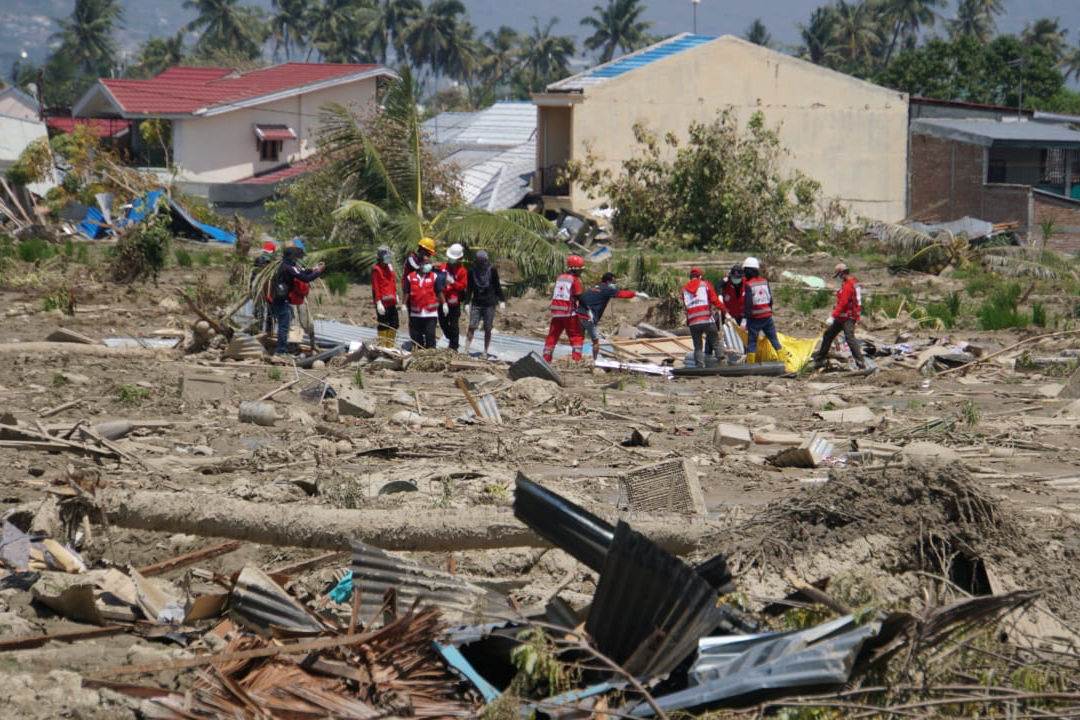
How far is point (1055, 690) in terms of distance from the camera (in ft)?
17.6

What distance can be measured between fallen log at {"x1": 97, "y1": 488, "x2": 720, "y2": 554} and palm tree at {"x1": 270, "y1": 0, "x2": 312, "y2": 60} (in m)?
94.9

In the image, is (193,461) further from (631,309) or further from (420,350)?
(631,309)

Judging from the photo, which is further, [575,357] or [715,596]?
[575,357]

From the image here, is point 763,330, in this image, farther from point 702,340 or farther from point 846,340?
point 846,340

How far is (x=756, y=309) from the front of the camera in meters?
15.5

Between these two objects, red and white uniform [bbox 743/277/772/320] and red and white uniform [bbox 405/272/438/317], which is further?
red and white uniform [bbox 405/272/438/317]

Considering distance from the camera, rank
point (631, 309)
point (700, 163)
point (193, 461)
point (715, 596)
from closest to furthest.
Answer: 1. point (715, 596)
2. point (193, 461)
3. point (631, 309)
4. point (700, 163)

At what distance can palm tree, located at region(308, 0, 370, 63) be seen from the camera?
312 feet

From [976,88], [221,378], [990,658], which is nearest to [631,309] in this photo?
[221,378]

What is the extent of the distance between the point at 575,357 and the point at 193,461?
286 inches

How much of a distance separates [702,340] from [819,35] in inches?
2765

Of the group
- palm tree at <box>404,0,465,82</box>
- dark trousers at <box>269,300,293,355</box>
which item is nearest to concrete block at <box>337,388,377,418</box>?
dark trousers at <box>269,300,293,355</box>

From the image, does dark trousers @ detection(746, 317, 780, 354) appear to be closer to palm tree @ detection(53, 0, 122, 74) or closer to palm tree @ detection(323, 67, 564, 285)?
palm tree @ detection(323, 67, 564, 285)

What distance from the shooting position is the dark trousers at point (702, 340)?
1551 cm
